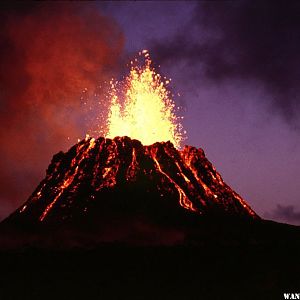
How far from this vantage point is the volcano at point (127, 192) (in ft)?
299

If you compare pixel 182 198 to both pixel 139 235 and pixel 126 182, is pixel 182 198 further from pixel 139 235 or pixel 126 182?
pixel 139 235

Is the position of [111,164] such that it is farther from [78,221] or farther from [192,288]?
[192,288]

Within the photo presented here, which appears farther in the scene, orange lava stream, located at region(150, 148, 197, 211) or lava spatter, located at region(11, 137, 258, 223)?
lava spatter, located at region(11, 137, 258, 223)

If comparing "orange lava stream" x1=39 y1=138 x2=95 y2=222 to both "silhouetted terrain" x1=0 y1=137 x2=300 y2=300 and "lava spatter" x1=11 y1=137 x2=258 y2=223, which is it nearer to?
"lava spatter" x1=11 y1=137 x2=258 y2=223

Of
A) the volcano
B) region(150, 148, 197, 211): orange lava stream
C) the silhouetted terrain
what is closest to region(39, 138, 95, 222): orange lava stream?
the volcano

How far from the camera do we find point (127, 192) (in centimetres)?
9612

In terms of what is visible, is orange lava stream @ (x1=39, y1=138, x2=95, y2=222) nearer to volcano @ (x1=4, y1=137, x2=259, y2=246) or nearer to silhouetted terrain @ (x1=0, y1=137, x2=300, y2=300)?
volcano @ (x1=4, y1=137, x2=259, y2=246)

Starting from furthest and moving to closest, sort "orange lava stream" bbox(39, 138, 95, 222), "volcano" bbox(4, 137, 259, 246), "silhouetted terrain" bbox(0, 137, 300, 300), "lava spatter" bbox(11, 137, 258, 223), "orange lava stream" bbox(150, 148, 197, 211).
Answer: "orange lava stream" bbox(39, 138, 95, 222), "lava spatter" bbox(11, 137, 258, 223), "orange lava stream" bbox(150, 148, 197, 211), "volcano" bbox(4, 137, 259, 246), "silhouetted terrain" bbox(0, 137, 300, 300)

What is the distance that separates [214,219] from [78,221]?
65.8ft

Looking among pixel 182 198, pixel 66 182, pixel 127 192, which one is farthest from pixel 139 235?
pixel 66 182

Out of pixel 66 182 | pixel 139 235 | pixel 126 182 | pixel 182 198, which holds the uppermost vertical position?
pixel 66 182

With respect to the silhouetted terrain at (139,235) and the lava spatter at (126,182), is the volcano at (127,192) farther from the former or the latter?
the silhouetted terrain at (139,235)

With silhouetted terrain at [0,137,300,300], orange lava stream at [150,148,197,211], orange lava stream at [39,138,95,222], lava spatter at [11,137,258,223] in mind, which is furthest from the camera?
orange lava stream at [39,138,95,222]

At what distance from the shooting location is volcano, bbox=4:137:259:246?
9106cm
